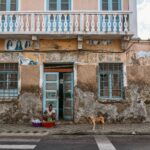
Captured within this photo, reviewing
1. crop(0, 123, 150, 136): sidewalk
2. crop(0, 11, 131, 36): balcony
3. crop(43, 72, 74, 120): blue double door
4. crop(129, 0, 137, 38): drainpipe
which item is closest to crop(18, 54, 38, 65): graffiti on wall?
crop(43, 72, 74, 120): blue double door

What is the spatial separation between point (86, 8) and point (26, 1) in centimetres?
276

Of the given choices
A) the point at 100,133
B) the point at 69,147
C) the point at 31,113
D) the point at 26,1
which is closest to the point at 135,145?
the point at 69,147

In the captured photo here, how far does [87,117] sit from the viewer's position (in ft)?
49.6

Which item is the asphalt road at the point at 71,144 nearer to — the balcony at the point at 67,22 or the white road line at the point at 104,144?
the white road line at the point at 104,144

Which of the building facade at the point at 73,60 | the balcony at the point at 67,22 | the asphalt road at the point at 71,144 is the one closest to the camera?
the asphalt road at the point at 71,144

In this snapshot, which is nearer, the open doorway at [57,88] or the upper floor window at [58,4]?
the open doorway at [57,88]

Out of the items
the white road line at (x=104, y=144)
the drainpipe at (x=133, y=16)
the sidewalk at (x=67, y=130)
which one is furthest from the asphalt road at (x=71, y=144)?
the drainpipe at (x=133, y=16)

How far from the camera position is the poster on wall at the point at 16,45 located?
602 inches

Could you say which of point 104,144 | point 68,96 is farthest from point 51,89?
point 104,144

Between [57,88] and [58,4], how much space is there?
12.6 feet

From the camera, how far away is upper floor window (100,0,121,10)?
1572 cm

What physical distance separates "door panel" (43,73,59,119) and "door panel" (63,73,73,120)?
1.33 feet

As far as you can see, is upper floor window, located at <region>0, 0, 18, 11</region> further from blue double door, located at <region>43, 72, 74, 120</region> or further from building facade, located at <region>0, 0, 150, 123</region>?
blue double door, located at <region>43, 72, 74, 120</region>

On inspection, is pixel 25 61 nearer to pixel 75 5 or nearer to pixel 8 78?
pixel 8 78
